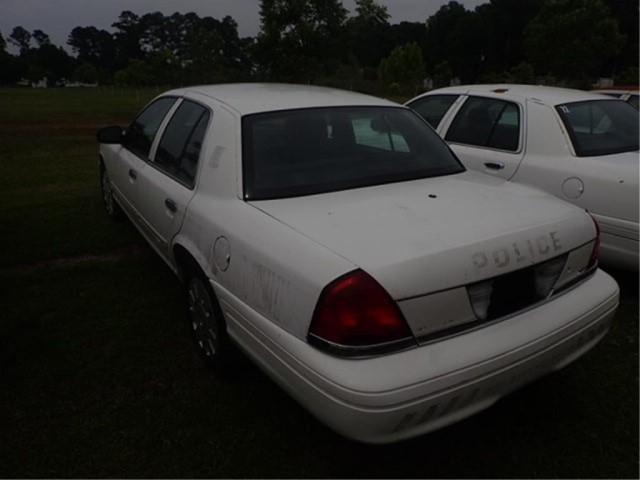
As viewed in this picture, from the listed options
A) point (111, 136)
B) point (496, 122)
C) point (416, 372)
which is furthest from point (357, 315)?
point (496, 122)

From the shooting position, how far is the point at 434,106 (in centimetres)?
505

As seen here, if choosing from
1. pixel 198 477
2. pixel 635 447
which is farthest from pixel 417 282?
pixel 635 447

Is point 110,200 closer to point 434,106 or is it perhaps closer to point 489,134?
point 434,106

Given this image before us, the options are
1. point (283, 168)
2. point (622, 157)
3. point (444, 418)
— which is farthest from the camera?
point (622, 157)

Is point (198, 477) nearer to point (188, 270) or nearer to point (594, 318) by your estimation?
point (188, 270)

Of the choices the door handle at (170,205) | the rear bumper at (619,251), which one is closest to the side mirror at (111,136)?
the door handle at (170,205)

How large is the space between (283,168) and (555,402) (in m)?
1.84

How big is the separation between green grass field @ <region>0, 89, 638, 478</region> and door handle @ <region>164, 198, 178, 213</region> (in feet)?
2.82

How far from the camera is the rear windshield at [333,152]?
2426 mm

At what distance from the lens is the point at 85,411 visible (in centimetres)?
249

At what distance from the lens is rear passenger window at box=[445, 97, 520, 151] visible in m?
4.27

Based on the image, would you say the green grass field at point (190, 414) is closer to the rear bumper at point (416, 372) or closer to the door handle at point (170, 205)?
the rear bumper at point (416, 372)

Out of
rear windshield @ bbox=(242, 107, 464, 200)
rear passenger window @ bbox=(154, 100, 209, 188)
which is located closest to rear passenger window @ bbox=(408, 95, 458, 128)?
rear windshield @ bbox=(242, 107, 464, 200)

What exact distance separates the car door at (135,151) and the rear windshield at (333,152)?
4.26 ft
